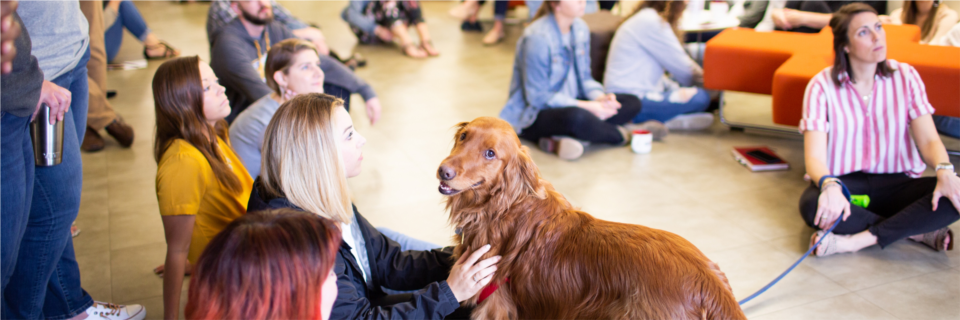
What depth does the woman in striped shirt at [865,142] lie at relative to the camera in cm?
256

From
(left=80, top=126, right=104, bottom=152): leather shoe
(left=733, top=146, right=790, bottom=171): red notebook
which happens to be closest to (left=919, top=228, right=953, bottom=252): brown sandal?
(left=733, top=146, right=790, bottom=171): red notebook

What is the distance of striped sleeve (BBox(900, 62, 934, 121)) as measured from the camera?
264cm

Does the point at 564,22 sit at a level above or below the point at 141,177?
above

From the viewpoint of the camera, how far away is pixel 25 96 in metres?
1.59

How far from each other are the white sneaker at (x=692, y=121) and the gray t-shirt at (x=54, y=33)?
11.3ft

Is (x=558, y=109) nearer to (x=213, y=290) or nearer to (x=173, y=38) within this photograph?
(x=213, y=290)

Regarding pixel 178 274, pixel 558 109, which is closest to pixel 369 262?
pixel 178 274

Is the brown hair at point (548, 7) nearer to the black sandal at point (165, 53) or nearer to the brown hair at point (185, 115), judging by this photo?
the brown hair at point (185, 115)

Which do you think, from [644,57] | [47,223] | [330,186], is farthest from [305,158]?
[644,57]

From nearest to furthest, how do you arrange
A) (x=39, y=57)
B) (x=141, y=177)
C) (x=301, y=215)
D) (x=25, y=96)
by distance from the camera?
(x=301, y=215), (x=25, y=96), (x=39, y=57), (x=141, y=177)

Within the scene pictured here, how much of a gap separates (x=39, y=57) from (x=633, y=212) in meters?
2.51

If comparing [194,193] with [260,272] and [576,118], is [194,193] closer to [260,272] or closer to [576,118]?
[260,272]

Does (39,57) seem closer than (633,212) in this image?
Yes

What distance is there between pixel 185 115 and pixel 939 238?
299 centimetres
